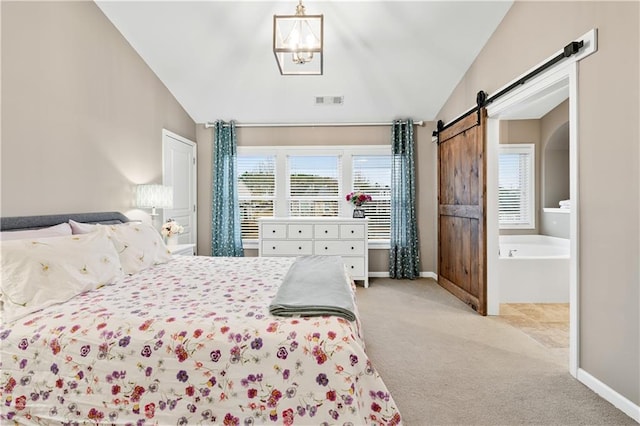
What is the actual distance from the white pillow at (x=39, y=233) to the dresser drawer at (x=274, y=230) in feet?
7.95

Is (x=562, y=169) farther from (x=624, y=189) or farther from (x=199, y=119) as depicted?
(x=199, y=119)

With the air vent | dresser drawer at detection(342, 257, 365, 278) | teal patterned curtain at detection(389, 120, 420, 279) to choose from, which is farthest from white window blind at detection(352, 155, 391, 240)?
the air vent

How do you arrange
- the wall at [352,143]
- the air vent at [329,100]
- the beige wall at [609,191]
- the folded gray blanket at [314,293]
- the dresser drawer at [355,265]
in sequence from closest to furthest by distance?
the folded gray blanket at [314,293] → the beige wall at [609,191] → the air vent at [329,100] → the dresser drawer at [355,265] → the wall at [352,143]

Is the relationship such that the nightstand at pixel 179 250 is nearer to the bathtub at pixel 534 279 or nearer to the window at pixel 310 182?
the window at pixel 310 182

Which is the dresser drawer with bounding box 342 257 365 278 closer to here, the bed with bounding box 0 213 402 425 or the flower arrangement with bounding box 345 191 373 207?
the flower arrangement with bounding box 345 191 373 207

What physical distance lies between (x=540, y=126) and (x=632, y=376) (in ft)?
14.5

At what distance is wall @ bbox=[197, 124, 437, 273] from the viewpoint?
5.03 m

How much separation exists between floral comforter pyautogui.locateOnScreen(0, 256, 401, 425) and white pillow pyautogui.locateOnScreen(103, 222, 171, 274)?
0.96 metres

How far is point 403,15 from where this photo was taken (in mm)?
3203

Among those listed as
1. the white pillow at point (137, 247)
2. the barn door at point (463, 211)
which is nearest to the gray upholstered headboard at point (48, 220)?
the white pillow at point (137, 247)

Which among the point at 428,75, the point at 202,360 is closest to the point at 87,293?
the point at 202,360

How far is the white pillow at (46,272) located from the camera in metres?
1.68

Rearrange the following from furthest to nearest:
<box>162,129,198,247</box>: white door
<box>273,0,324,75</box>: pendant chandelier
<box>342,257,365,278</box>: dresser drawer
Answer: <box>342,257,365,278</box>: dresser drawer, <box>162,129,198,247</box>: white door, <box>273,0,324,75</box>: pendant chandelier

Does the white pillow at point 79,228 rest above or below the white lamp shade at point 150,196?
below
